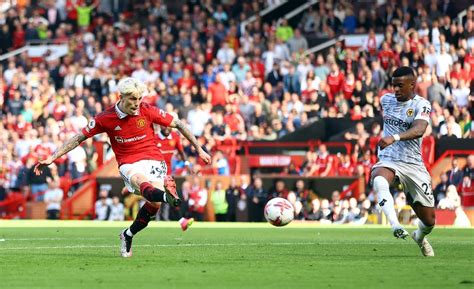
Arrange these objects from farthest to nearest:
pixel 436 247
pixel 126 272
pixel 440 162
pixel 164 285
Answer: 1. pixel 440 162
2. pixel 436 247
3. pixel 126 272
4. pixel 164 285

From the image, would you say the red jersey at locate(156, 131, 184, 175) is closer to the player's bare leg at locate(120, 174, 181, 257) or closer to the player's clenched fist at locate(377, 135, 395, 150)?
the player's bare leg at locate(120, 174, 181, 257)

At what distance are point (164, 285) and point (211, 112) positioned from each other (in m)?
24.0

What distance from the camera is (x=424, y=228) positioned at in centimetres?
1633

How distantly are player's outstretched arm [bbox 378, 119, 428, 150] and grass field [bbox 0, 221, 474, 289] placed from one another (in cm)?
138

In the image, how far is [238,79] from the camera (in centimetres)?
3762

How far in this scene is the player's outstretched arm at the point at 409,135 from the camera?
1550 cm

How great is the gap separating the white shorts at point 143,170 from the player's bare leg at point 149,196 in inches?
2.8

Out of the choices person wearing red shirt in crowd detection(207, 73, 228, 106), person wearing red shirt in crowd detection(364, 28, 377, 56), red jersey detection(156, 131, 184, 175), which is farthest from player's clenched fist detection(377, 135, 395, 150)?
person wearing red shirt in crowd detection(207, 73, 228, 106)

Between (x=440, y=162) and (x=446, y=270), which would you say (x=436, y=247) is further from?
(x=440, y=162)

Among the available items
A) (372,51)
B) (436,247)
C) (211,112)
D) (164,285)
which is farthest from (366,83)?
(164,285)

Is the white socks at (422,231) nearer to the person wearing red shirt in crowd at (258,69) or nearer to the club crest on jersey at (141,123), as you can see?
the club crest on jersey at (141,123)

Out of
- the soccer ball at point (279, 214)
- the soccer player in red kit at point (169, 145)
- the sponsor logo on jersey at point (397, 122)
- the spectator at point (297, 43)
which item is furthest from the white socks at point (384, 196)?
the spectator at point (297, 43)

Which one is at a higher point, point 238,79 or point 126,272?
point 238,79

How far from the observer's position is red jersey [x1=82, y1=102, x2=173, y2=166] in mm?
16219
